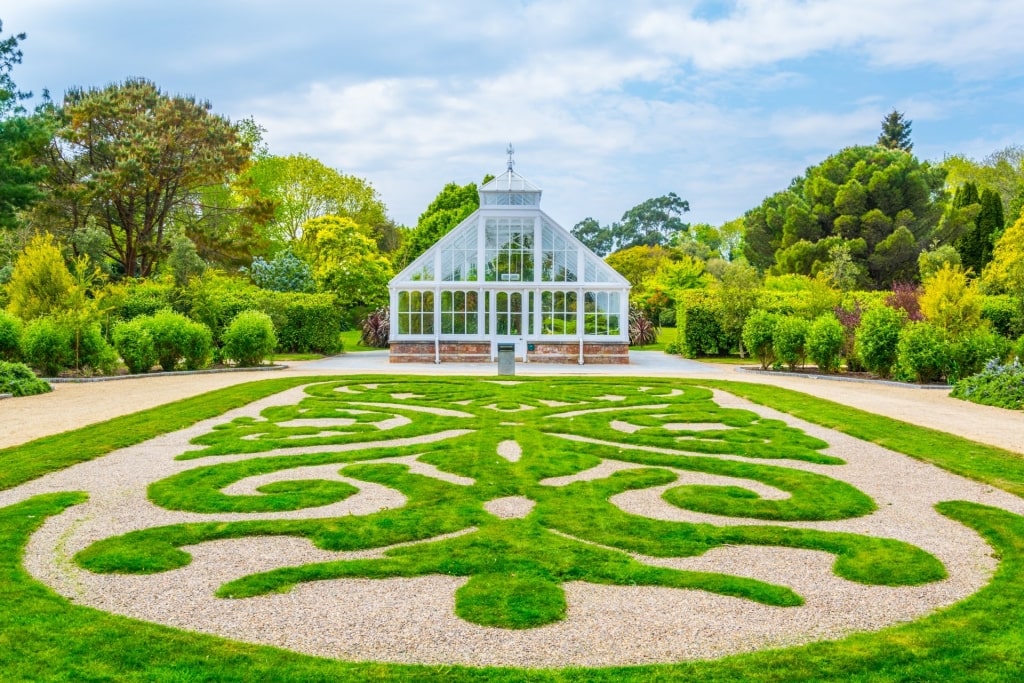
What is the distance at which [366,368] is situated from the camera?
23.3m

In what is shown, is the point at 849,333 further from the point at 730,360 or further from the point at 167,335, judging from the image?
the point at 167,335

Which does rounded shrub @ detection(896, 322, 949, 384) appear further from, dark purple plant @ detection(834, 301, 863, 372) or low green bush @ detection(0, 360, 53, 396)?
low green bush @ detection(0, 360, 53, 396)

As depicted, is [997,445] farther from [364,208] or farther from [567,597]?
[364,208]

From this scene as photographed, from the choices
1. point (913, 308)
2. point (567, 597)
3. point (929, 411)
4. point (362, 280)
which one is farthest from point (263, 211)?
point (567, 597)

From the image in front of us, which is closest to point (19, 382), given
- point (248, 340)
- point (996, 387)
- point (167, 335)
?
point (167, 335)

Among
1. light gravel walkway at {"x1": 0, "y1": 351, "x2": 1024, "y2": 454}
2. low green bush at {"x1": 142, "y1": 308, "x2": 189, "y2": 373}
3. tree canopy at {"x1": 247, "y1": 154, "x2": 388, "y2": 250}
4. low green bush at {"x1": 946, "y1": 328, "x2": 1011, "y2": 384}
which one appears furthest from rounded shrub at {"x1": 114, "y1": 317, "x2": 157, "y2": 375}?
tree canopy at {"x1": 247, "y1": 154, "x2": 388, "y2": 250}

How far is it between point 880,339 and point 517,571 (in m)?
16.9

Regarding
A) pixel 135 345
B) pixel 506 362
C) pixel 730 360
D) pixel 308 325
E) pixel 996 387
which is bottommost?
pixel 730 360

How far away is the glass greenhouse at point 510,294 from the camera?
2777cm

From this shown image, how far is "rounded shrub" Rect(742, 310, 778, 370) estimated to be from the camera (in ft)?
75.2

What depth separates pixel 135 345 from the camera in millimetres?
20078

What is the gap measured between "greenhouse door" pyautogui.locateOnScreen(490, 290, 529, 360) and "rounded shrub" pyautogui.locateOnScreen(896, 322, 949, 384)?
42.2 ft

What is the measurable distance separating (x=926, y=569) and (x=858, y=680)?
6.34 ft

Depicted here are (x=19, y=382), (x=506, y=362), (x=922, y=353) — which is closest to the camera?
(x=19, y=382)
